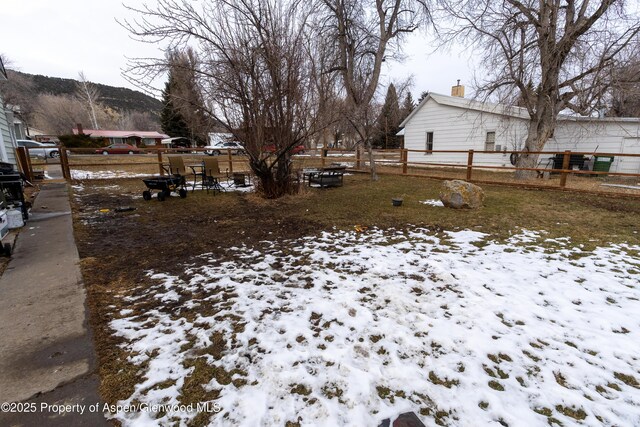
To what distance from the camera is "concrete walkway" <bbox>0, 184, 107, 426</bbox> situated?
165 cm

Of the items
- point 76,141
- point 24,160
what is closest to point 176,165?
point 24,160

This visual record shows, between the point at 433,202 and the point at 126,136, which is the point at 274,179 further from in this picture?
the point at 126,136

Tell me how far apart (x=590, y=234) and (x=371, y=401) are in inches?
200

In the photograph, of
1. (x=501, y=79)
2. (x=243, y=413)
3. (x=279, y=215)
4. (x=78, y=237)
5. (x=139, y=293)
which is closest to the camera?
(x=243, y=413)

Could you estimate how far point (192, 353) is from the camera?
2.10 m

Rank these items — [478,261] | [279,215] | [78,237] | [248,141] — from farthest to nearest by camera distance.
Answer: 1. [248,141]
2. [279,215]
3. [78,237]
4. [478,261]

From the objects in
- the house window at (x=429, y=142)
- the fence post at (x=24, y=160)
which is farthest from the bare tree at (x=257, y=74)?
the house window at (x=429, y=142)

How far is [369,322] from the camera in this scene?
2453mm

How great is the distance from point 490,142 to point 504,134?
72cm

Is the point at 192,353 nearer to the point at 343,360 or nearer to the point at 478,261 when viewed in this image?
the point at 343,360

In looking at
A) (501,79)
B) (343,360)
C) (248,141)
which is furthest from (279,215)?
(501,79)

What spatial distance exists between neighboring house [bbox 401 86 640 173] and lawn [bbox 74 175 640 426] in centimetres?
837

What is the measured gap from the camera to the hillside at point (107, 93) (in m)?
72.5

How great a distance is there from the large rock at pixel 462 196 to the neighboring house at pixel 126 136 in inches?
1802
